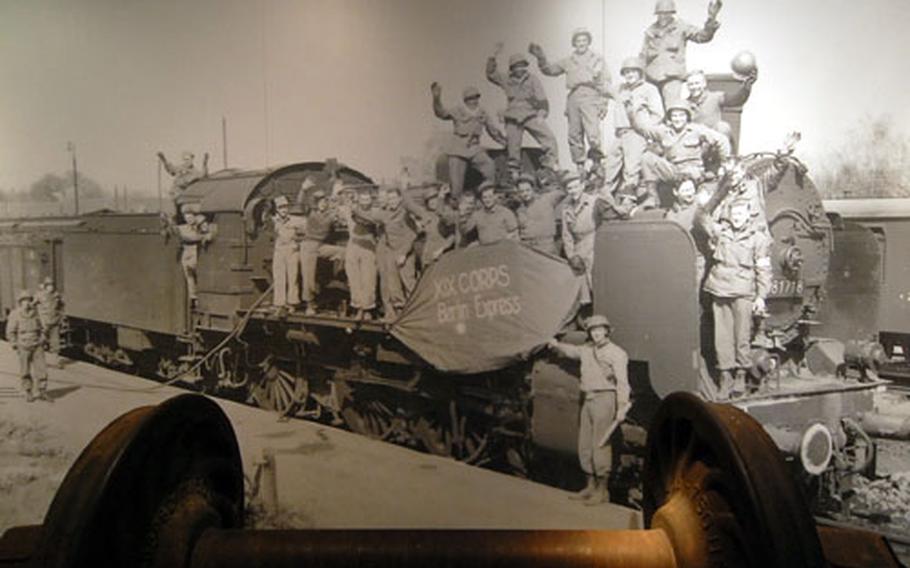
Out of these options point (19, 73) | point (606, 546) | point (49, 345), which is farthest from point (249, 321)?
point (606, 546)

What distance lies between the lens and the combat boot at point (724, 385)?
294 centimetres

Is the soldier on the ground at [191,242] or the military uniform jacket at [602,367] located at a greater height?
the soldier on the ground at [191,242]

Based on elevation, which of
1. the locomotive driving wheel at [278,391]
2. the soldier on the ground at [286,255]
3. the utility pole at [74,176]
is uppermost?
the utility pole at [74,176]

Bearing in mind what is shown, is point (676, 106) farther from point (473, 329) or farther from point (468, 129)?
point (473, 329)

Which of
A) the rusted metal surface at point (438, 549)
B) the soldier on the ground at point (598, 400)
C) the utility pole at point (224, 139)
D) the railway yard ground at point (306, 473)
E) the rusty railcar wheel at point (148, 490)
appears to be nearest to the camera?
the rusty railcar wheel at point (148, 490)

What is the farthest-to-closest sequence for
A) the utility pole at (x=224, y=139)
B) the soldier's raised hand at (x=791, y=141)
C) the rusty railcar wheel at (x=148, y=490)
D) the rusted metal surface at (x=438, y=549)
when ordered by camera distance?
the utility pole at (x=224, y=139) → the soldier's raised hand at (x=791, y=141) → the rusted metal surface at (x=438, y=549) → the rusty railcar wheel at (x=148, y=490)

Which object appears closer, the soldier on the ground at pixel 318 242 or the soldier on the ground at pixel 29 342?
the soldier on the ground at pixel 318 242

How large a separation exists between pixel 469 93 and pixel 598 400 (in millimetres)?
1336

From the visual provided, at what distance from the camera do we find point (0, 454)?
330cm

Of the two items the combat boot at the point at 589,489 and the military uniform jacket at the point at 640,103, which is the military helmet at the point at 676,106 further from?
the combat boot at the point at 589,489

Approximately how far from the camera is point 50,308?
3354mm

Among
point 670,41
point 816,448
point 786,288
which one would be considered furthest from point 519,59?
point 816,448

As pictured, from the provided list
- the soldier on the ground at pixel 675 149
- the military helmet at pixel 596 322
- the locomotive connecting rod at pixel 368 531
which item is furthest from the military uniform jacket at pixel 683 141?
the locomotive connecting rod at pixel 368 531

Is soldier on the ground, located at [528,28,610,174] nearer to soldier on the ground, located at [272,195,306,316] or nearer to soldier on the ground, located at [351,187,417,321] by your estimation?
soldier on the ground, located at [351,187,417,321]
